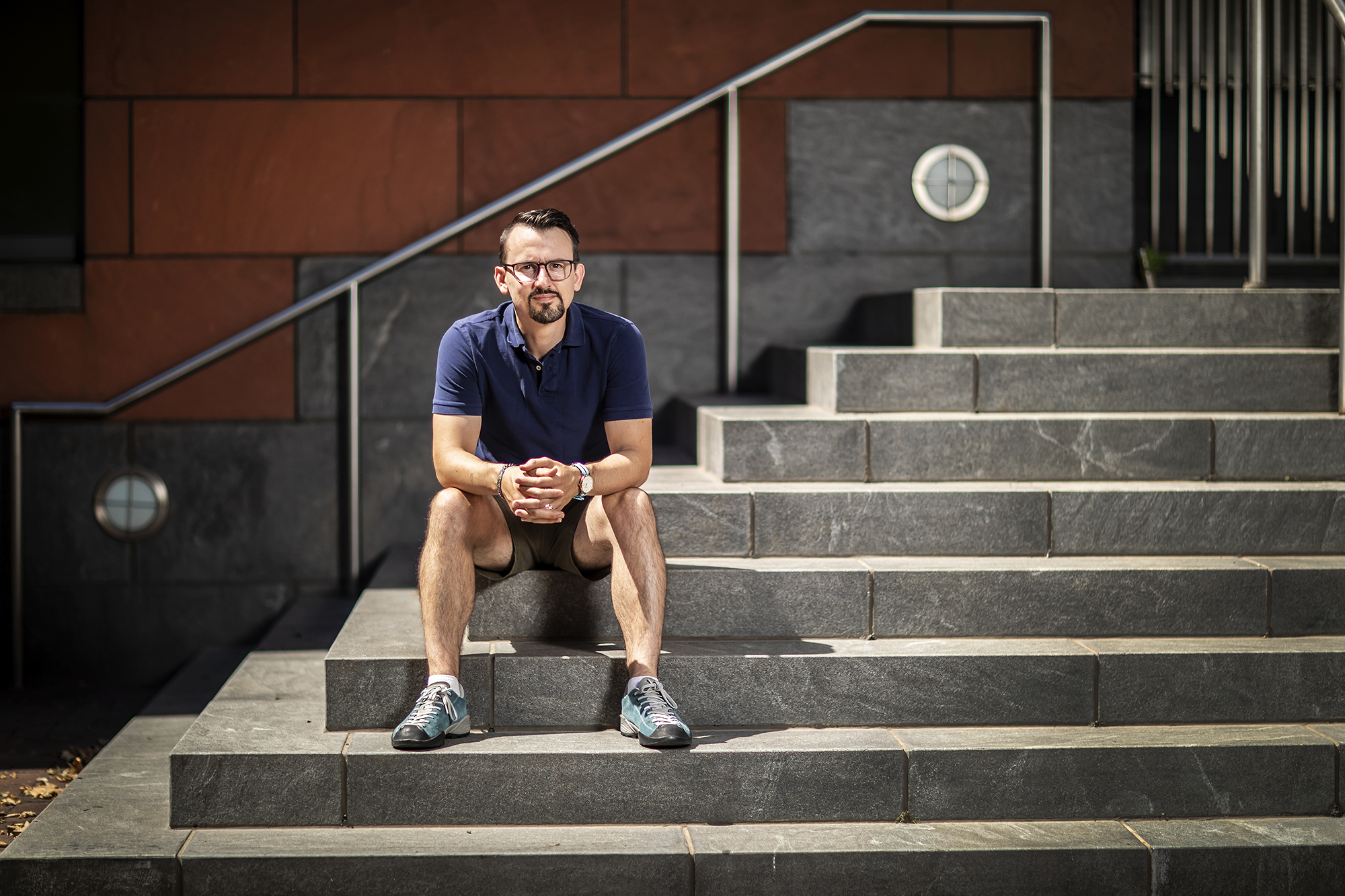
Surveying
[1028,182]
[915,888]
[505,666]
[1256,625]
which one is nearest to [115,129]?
[505,666]

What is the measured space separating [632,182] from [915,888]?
3501mm

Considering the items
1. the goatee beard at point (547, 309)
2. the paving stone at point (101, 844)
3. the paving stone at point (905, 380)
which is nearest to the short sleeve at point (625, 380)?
the goatee beard at point (547, 309)

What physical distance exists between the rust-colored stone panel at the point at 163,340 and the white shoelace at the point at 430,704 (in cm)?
250

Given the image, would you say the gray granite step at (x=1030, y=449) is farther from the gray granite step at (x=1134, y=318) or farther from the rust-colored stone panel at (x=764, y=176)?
the rust-colored stone panel at (x=764, y=176)

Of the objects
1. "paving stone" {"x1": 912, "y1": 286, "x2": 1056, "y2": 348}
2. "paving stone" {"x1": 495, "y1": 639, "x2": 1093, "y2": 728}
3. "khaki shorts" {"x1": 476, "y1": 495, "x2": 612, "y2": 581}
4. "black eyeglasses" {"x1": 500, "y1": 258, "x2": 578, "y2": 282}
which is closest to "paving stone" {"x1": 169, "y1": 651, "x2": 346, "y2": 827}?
"paving stone" {"x1": 495, "y1": 639, "x2": 1093, "y2": 728}

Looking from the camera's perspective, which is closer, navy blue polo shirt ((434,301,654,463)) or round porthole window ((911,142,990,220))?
navy blue polo shirt ((434,301,654,463))

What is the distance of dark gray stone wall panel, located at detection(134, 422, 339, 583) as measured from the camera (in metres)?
5.32

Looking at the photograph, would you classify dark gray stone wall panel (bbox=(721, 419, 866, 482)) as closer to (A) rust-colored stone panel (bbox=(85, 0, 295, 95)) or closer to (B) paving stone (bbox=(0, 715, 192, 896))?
(B) paving stone (bbox=(0, 715, 192, 896))

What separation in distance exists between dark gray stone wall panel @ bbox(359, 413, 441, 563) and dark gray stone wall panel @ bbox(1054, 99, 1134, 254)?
287cm

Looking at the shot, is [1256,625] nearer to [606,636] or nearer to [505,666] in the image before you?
[606,636]

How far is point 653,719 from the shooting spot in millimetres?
3133

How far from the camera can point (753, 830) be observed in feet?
10.2

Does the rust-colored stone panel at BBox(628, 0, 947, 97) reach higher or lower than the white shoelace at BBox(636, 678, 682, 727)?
higher

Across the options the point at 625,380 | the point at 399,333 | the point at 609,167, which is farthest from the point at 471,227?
the point at 625,380
